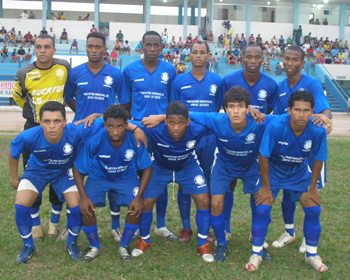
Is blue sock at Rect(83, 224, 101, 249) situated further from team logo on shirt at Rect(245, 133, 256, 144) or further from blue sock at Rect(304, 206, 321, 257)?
blue sock at Rect(304, 206, 321, 257)

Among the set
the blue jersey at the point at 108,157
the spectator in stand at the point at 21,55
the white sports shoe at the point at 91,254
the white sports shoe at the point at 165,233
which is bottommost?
the white sports shoe at the point at 165,233

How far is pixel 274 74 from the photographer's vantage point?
28.4 meters

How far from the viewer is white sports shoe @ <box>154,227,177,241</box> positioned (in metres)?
5.75

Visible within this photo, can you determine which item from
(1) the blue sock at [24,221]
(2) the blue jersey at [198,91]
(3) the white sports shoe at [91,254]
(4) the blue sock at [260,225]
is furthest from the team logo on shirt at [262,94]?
(1) the blue sock at [24,221]

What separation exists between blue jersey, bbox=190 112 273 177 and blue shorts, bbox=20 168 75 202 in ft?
5.08

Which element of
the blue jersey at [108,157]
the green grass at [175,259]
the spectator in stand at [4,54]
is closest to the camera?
the green grass at [175,259]

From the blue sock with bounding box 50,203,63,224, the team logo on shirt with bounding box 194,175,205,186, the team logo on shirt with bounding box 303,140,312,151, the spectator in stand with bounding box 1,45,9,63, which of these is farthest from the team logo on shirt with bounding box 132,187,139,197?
the spectator in stand with bounding box 1,45,9,63

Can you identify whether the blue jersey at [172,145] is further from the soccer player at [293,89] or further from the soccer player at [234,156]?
the soccer player at [293,89]

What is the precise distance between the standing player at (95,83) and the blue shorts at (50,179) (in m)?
0.70

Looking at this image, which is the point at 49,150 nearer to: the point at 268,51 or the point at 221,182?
the point at 221,182

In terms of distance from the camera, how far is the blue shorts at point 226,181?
5.12 m

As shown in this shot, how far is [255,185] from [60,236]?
246cm

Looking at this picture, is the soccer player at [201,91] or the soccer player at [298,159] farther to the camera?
the soccer player at [201,91]

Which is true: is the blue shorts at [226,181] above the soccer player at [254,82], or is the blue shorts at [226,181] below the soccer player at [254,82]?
below
